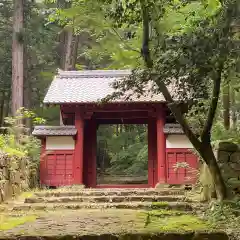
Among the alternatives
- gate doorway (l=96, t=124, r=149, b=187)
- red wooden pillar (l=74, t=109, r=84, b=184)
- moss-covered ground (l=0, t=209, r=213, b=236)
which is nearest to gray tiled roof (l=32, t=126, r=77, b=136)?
red wooden pillar (l=74, t=109, r=84, b=184)

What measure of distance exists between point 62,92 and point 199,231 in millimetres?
9200

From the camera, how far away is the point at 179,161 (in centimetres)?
1258

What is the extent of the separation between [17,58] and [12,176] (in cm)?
936

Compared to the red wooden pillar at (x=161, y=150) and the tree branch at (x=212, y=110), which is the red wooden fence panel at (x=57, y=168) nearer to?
the red wooden pillar at (x=161, y=150)

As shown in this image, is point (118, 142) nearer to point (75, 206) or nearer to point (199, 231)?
point (75, 206)

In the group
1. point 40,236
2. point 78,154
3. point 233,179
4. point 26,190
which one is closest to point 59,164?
point 78,154

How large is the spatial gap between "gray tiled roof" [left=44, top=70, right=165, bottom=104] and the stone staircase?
→ 3.46m

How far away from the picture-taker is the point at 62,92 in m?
13.7

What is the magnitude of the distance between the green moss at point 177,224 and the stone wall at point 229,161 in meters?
1.43

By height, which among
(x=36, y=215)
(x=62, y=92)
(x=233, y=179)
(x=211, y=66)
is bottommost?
(x=36, y=215)

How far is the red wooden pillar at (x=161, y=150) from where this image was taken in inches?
492

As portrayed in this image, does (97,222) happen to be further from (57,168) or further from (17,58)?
(17,58)

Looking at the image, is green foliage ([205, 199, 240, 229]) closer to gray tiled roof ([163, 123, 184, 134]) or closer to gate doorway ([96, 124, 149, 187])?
gray tiled roof ([163, 123, 184, 134])

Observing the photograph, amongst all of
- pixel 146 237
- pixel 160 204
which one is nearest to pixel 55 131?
pixel 160 204
